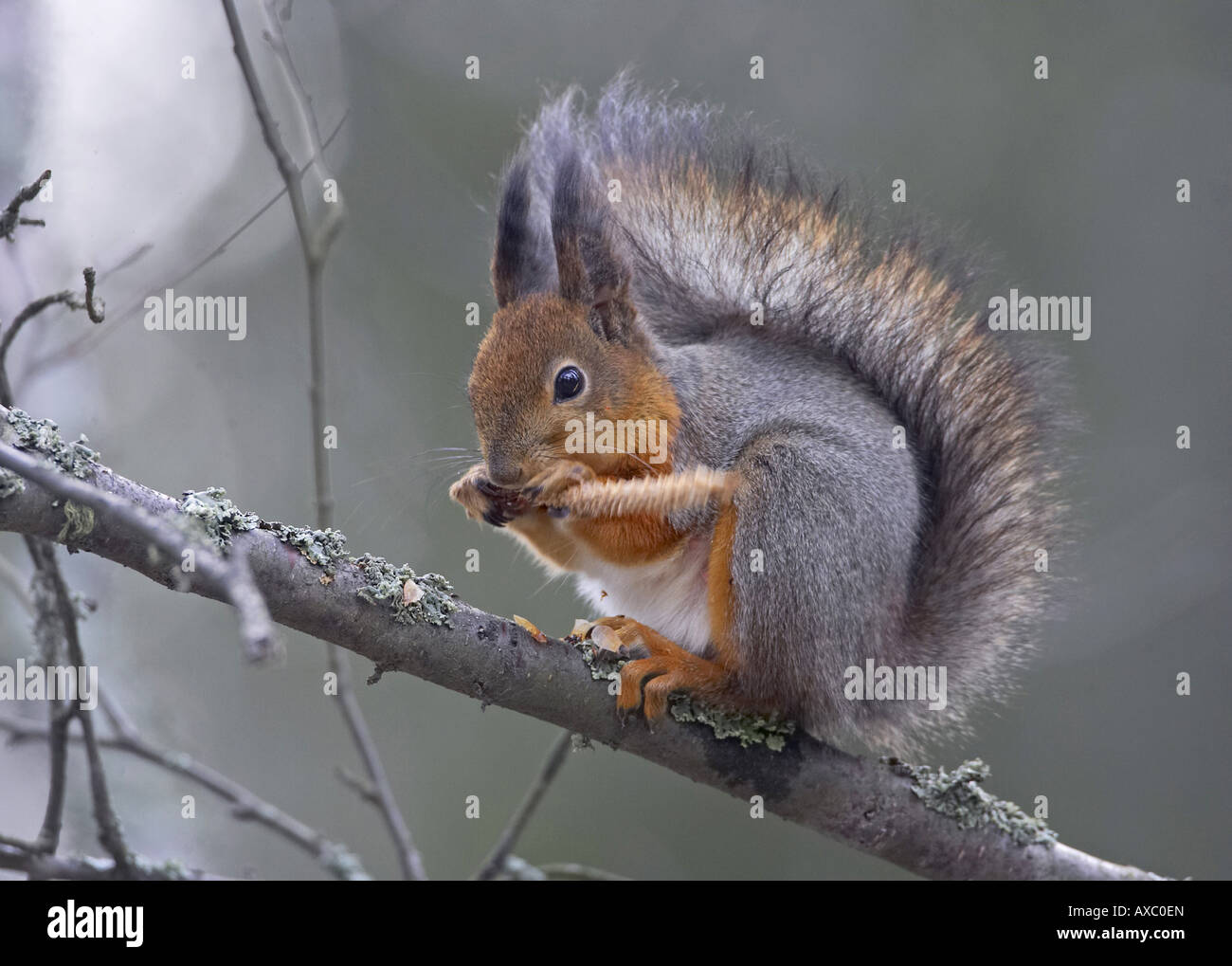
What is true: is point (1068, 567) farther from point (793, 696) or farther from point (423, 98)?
point (423, 98)

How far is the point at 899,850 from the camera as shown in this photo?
2.38 metres

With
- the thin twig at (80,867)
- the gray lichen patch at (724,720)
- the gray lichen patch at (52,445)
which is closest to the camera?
the gray lichen patch at (52,445)

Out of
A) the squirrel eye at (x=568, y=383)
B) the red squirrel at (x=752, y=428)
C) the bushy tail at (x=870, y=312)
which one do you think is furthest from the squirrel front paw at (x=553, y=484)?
the bushy tail at (x=870, y=312)

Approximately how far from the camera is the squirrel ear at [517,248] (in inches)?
103

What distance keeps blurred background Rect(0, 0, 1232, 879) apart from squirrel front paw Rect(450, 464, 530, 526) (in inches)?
50.1

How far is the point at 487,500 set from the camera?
8.11 feet

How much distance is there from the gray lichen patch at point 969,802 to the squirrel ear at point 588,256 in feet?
4.24

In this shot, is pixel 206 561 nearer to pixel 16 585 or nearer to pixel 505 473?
pixel 505 473

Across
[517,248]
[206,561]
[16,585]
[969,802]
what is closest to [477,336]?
[517,248]

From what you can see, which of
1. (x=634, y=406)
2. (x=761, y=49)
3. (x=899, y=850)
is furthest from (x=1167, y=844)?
(x=761, y=49)

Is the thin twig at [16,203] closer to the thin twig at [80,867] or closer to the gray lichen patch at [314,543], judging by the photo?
the gray lichen patch at [314,543]

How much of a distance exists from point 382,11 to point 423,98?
1.89ft

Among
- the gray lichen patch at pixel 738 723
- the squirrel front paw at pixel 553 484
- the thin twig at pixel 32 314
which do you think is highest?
the thin twig at pixel 32 314

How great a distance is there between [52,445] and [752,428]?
5.07 ft
